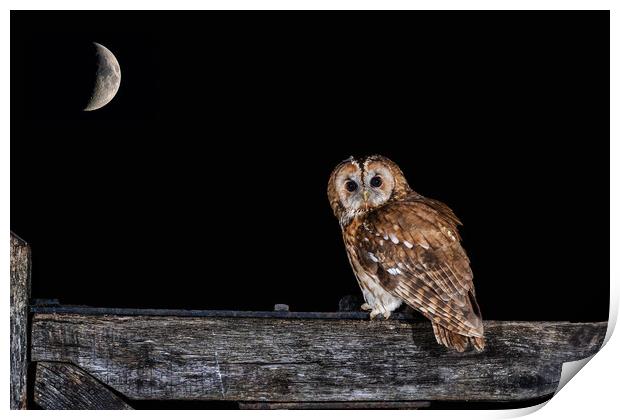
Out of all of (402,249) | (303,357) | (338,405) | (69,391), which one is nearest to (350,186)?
(402,249)

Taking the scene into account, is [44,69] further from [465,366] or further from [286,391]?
[465,366]

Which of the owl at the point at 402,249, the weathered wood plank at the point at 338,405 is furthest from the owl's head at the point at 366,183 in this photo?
the weathered wood plank at the point at 338,405

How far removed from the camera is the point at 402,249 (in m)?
3.03

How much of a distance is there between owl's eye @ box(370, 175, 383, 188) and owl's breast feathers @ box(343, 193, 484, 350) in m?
0.06

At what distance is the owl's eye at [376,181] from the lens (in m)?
3.10

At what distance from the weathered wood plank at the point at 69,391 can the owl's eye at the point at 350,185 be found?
77 cm

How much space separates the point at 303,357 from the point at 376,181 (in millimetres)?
475

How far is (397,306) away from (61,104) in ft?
3.43

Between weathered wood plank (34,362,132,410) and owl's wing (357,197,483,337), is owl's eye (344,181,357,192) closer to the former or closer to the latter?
owl's wing (357,197,483,337)

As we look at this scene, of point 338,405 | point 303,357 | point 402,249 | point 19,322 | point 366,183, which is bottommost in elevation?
point 338,405

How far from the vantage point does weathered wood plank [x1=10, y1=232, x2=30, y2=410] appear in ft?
9.93

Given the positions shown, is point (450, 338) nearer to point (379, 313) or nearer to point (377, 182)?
point (379, 313)

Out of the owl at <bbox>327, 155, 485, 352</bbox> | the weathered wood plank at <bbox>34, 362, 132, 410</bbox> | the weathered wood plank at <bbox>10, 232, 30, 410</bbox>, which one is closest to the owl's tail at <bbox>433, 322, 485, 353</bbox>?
the owl at <bbox>327, 155, 485, 352</bbox>

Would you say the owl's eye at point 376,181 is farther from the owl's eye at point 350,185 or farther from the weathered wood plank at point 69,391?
the weathered wood plank at point 69,391
